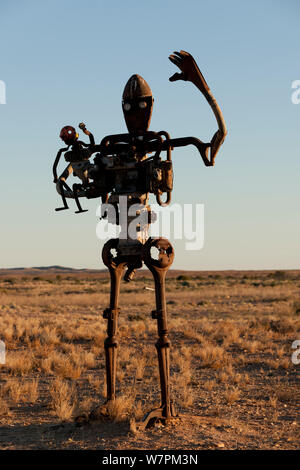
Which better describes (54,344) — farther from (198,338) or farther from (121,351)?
(198,338)

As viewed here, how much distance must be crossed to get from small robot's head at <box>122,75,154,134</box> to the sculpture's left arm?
72 cm

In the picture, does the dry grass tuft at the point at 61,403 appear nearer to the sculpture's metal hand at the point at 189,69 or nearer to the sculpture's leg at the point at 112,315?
the sculpture's leg at the point at 112,315

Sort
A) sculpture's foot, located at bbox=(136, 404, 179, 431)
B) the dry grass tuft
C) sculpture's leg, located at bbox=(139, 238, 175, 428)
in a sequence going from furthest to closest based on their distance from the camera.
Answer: the dry grass tuft < sculpture's leg, located at bbox=(139, 238, 175, 428) < sculpture's foot, located at bbox=(136, 404, 179, 431)

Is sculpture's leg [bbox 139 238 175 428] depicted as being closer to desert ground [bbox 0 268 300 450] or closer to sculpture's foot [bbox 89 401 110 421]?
desert ground [bbox 0 268 300 450]

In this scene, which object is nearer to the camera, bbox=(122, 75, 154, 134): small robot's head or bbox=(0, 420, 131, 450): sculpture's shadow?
bbox=(0, 420, 131, 450): sculpture's shadow

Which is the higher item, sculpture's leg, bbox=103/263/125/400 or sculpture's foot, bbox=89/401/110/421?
sculpture's leg, bbox=103/263/125/400

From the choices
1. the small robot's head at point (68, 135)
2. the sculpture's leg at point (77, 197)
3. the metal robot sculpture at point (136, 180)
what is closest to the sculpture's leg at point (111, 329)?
the metal robot sculpture at point (136, 180)

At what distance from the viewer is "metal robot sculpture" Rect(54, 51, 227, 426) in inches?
272

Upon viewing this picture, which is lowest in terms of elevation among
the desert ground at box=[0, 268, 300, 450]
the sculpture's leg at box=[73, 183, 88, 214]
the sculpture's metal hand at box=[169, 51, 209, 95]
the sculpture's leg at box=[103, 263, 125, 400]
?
the desert ground at box=[0, 268, 300, 450]

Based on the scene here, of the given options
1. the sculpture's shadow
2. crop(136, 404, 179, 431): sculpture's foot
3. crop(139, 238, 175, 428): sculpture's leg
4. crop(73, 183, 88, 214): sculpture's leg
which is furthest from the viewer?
crop(73, 183, 88, 214): sculpture's leg

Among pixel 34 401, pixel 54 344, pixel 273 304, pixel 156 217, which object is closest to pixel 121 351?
pixel 54 344

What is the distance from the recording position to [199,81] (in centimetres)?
689

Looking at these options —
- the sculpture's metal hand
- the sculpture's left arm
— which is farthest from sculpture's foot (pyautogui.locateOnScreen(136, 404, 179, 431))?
the sculpture's metal hand

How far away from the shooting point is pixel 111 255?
7.55m
